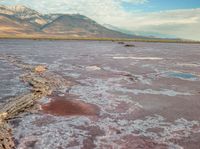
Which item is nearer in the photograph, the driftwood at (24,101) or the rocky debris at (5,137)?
the rocky debris at (5,137)

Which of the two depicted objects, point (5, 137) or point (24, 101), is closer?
point (5, 137)

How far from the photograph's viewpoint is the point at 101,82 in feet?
152

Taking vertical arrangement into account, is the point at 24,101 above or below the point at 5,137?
above

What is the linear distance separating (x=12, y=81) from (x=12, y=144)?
25.5 meters

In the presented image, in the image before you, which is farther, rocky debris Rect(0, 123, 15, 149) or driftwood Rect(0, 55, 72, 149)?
driftwood Rect(0, 55, 72, 149)

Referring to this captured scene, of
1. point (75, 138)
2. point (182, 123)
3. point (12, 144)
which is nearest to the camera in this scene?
point (12, 144)

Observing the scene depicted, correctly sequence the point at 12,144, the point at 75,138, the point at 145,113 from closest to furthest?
the point at 12,144 → the point at 75,138 → the point at 145,113

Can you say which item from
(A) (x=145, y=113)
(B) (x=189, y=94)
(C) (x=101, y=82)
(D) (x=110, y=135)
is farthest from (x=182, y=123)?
(C) (x=101, y=82)

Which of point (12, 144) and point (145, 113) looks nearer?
point (12, 144)

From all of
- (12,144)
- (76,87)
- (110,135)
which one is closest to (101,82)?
(76,87)

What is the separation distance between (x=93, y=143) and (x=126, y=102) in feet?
42.8

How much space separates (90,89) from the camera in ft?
133

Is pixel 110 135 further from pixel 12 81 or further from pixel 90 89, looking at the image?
pixel 12 81

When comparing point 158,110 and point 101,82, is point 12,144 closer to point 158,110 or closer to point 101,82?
point 158,110
